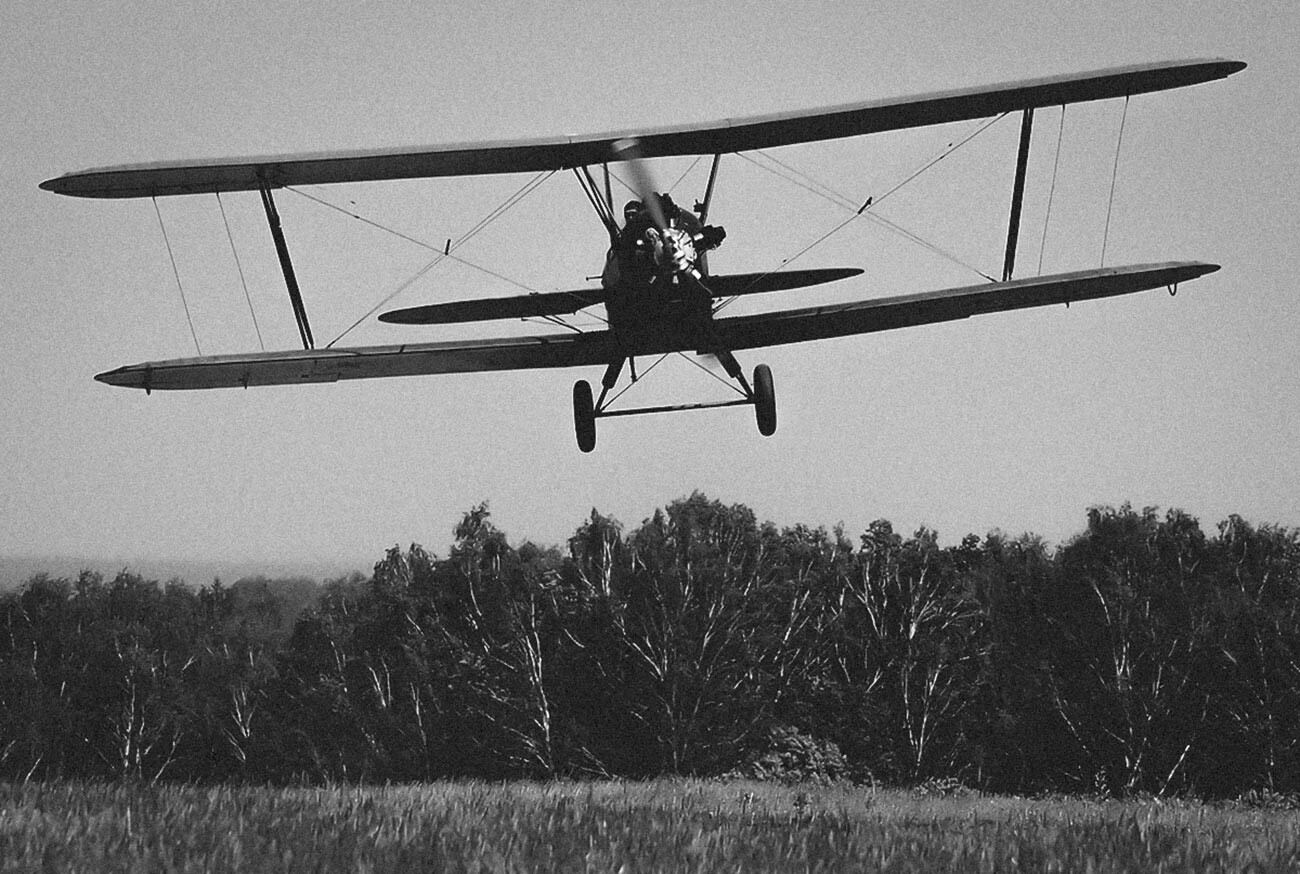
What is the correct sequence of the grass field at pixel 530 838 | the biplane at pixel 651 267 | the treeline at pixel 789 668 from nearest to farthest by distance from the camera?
the grass field at pixel 530 838, the biplane at pixel 651 267, the treeline at pixel 789 668

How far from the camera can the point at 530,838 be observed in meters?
10.6

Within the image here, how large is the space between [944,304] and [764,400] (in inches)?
99.9

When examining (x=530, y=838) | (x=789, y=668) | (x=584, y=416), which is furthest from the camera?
(x=789, y=668)

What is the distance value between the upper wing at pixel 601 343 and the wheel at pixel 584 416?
35 cm

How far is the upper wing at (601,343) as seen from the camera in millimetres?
15539

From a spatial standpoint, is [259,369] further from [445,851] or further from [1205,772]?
[1205,772]

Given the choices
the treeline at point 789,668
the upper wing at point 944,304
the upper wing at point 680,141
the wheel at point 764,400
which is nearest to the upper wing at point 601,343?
the upper wing at point 944,304

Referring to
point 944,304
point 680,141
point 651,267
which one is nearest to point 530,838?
point 651,267

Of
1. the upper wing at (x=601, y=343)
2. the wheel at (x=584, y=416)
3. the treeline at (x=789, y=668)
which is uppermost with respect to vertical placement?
the upper wing at (x=601, y=343)

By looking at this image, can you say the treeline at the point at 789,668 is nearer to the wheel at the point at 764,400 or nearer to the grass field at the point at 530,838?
the wheel at the point at 764,400

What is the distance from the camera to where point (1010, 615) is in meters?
54.8

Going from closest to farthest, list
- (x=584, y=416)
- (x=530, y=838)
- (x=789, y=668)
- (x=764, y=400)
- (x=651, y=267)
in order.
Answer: (x=530, y=838) < (x=651, y=267) < (x=764, y=400) < (x=584, y=416) < (x=789, y=668)

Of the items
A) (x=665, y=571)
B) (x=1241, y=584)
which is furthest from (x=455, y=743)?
(x=1241, y=584)

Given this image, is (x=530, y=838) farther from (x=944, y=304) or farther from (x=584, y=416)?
(x=944, y=304)
